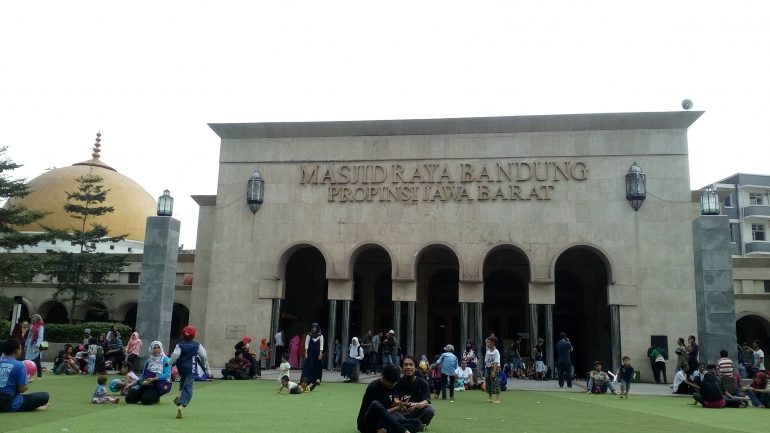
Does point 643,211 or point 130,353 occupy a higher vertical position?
point 643,211

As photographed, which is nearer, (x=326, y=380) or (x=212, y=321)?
(x=326, y=380)

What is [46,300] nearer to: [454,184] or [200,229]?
[200,229]

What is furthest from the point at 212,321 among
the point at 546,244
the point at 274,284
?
the point at 546,244

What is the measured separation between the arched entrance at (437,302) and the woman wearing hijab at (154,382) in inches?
591

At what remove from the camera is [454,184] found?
24359 millimetres

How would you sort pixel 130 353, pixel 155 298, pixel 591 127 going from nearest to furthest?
pixel 130 353
pixel 155 298
pixel 591 127

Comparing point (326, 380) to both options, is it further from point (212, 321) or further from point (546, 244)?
point (546, 244)

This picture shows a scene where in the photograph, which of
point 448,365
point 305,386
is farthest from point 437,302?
point 448,365

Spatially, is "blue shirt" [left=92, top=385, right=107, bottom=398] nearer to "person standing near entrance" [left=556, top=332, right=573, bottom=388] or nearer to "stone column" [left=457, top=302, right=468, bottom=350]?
"person standing near entrance" [left=556, top=332, right=573, bottom=388]

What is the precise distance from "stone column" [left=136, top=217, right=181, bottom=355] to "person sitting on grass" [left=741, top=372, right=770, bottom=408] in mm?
16145

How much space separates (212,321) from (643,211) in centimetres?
1611

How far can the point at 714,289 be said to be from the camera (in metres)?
19.2

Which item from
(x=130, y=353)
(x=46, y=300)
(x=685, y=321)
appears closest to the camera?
(x=130, y=353)

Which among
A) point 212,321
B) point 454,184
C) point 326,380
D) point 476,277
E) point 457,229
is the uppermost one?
point 454,184
